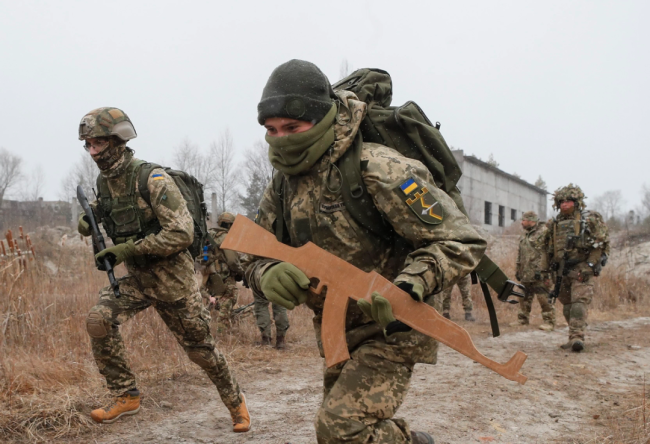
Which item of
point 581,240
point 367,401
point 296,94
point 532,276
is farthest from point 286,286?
point 532,276

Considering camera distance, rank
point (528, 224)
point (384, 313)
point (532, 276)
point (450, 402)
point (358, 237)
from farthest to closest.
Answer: point (528, 224) < point (532, 276) < point (450, 402) < point (358, 237) < point (384, 313)

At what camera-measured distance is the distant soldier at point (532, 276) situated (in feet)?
30.2

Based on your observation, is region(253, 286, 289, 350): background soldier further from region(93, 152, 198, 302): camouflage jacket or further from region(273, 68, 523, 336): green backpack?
region(273, 68, 523, 336): green backpack

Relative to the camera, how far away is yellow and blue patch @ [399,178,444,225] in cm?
207

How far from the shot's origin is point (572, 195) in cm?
778

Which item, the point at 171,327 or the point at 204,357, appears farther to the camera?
the point at 171,327

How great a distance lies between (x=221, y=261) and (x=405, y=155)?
5574mm

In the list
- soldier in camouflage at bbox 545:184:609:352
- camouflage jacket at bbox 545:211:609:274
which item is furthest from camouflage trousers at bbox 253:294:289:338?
camouflage jacket at bbox 545:211:609:274

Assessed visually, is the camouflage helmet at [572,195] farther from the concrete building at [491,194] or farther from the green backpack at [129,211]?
the concrete building at [491,194]

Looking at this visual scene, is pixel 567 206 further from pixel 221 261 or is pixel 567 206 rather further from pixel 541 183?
pixel 541 183

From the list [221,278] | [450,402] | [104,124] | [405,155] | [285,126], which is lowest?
[450,402]

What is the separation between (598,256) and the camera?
7.37 meters

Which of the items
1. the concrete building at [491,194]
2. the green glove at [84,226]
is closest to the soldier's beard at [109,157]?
the green glove at [84,226]

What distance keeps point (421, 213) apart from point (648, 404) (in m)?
3.41
